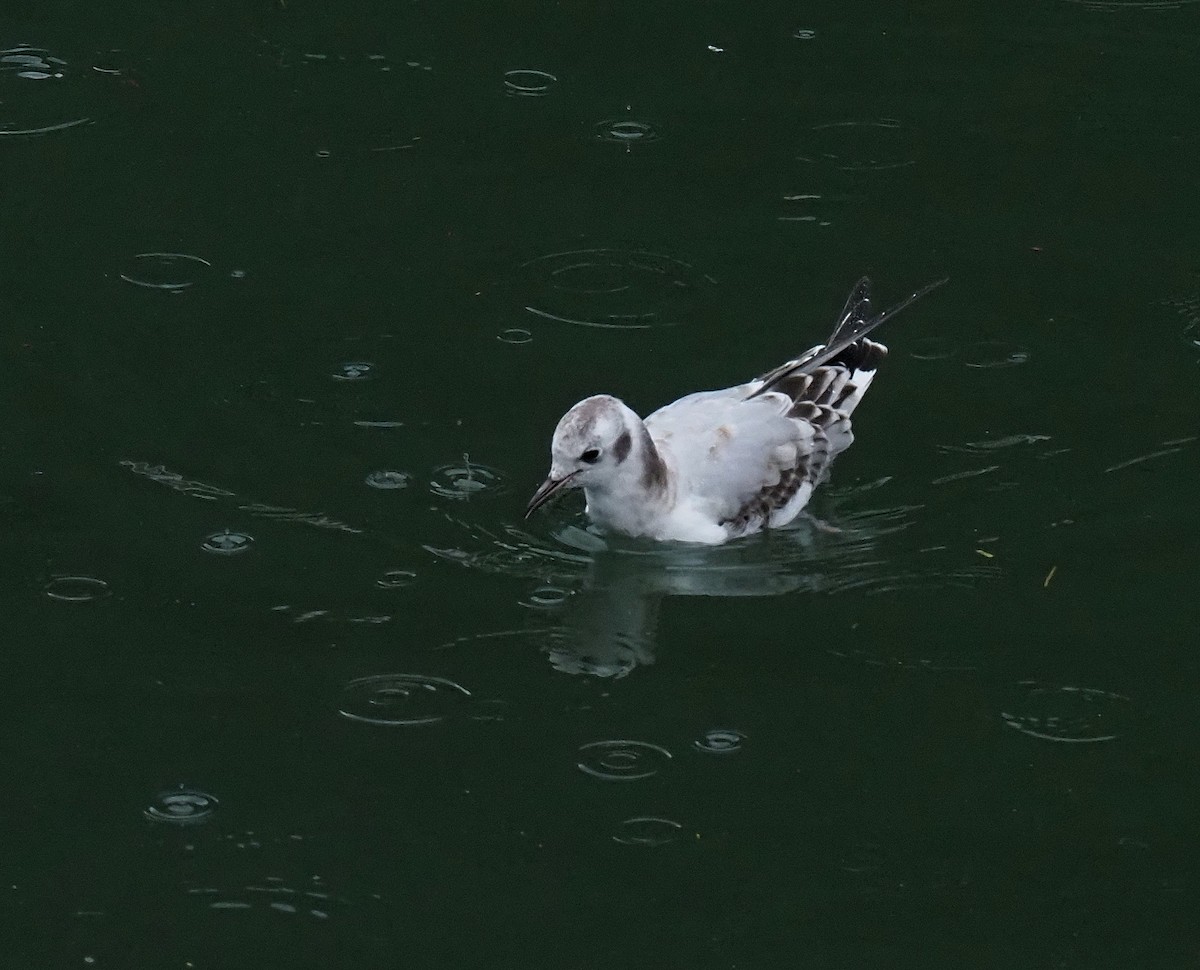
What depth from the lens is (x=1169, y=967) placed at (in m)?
6.43

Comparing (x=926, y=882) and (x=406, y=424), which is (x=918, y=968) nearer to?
(x=926, y=882)

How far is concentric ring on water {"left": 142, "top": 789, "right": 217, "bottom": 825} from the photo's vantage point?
6.91 metres

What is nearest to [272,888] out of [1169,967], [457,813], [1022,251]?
[457,813]

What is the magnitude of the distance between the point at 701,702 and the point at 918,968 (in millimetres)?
1425

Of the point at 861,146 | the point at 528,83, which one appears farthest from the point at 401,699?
the point at 528,83

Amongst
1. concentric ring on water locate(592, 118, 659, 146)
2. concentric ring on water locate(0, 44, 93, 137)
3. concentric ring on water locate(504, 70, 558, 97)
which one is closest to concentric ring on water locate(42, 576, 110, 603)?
concentric ring on water locate(0, 44, 93, 137)

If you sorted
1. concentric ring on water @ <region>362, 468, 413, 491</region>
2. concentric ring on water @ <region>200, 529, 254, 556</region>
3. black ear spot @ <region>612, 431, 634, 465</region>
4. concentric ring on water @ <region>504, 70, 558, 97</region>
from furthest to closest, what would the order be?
concentric ring on water @ <region>504, 70, 558, 97</region> → concentric ring on water @ <region>362, 468, 413, 491</region> → black ear spot @ <region>612, 431, 634, 465</region> → concentric ring on water @ <region>200, 529, 254, 556</region>

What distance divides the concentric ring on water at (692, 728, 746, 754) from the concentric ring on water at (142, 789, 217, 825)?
1513 millimetres

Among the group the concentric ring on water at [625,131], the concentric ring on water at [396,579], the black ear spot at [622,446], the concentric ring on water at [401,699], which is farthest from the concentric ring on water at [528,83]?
the concentric ring on water at [401,699]

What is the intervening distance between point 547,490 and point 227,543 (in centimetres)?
115

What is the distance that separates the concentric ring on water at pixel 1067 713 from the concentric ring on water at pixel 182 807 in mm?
2522

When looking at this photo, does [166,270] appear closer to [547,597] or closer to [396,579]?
[396,579]

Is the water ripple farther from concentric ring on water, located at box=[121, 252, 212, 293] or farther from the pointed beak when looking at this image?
the pointed beak

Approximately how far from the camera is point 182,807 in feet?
22.8
